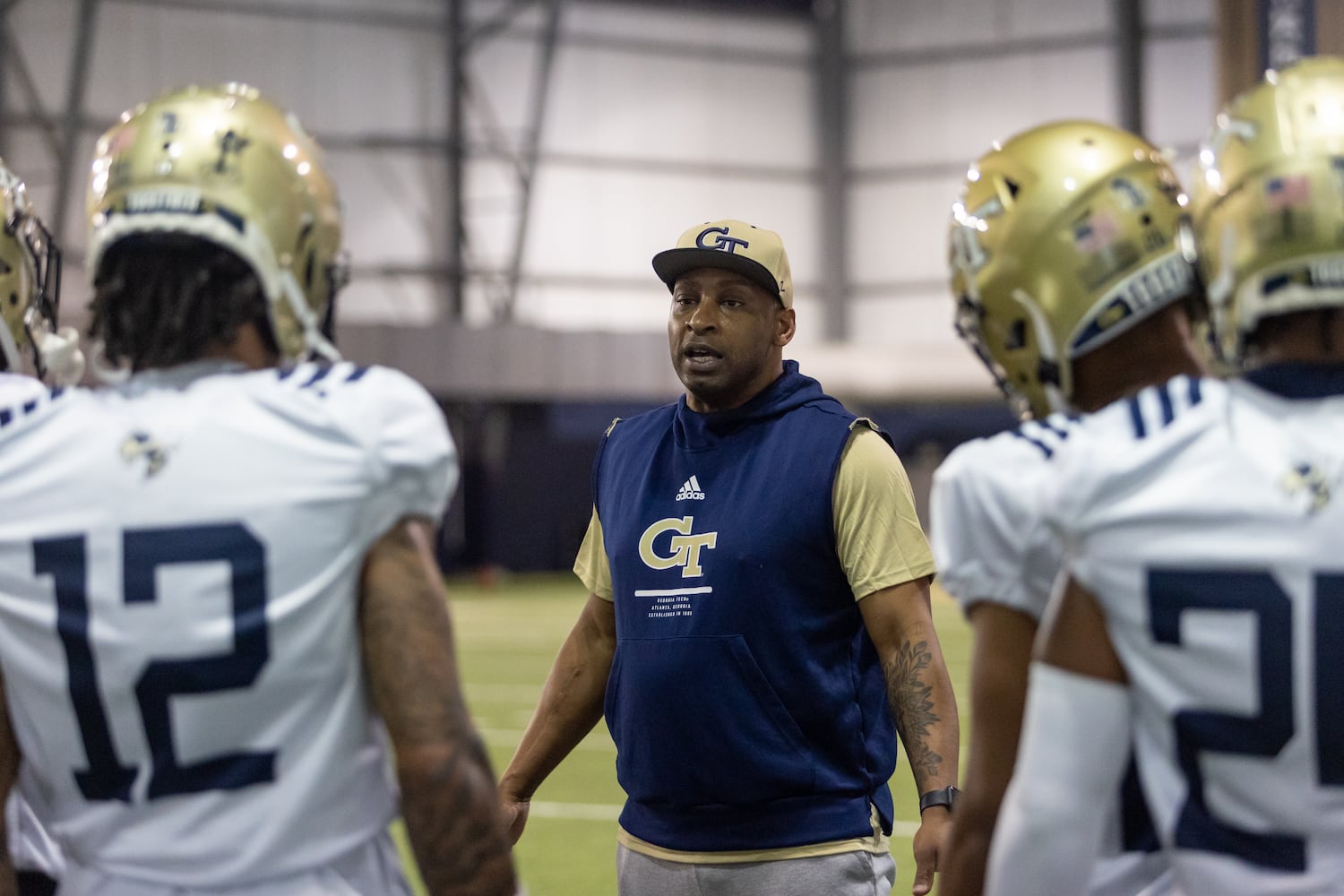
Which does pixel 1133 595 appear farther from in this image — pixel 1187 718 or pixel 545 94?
pixel 545 94

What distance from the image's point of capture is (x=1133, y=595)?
1.65 m

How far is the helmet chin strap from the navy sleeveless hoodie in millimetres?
1106

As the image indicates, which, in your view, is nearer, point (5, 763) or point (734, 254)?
point (5, 763)

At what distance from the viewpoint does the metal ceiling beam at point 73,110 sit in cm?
1766

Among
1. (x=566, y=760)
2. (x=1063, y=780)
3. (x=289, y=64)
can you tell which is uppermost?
(x=289, y=64)

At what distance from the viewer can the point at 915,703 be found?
2900 mm

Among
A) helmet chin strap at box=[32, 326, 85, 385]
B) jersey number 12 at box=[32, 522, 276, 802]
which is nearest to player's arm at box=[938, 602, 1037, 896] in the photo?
jersey number 12 at box=[32, 522, 276, 802]

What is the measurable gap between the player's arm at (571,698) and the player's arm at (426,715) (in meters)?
1.40

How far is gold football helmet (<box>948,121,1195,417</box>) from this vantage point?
191 centimetres

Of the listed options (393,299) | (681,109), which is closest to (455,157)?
(393,299)

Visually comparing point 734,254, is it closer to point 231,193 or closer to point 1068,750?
point 231,193

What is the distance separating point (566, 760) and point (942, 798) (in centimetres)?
582

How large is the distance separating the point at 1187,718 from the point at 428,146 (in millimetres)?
19215

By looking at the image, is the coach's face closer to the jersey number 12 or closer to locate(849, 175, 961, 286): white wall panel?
the jersey number 12
